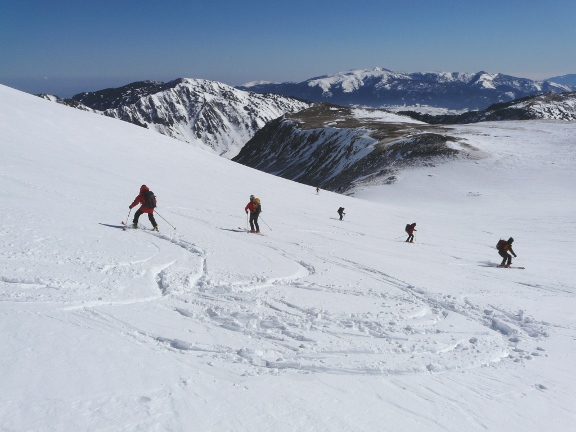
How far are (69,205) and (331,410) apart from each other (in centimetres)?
1305

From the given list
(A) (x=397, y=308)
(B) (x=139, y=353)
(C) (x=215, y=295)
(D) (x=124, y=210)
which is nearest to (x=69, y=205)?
(D) (x=124, y=210)

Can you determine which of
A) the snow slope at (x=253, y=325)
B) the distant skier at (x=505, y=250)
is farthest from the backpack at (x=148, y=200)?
the distant skier at (x=505, y=250)

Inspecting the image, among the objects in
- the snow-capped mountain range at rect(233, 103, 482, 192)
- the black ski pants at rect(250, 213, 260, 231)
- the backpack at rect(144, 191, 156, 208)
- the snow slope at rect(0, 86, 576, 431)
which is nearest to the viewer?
the snow slope at rect(0, 86, 576, 431)

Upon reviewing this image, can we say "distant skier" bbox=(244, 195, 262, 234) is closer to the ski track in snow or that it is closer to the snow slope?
the snow slope

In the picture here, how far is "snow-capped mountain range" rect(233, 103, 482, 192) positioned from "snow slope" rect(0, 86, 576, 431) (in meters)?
47.5

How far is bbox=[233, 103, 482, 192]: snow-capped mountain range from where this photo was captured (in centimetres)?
6750

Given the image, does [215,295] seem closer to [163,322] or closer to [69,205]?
[163,322]

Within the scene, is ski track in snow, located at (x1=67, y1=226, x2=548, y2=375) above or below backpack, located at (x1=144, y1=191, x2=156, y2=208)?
below

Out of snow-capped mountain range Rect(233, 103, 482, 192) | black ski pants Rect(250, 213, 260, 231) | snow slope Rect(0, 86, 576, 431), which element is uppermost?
snow-capped mountain range Rect(233, 103, 482, 192)

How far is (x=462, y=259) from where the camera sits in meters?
16.9

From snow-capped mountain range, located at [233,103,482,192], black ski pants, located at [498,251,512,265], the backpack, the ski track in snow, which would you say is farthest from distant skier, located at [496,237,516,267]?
snow-capped mountain range, located at [233,103,482,192]

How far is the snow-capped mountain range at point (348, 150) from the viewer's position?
67.5 m

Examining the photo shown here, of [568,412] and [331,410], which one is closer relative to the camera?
[331,410]

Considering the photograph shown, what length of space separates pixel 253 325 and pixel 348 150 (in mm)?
89584
